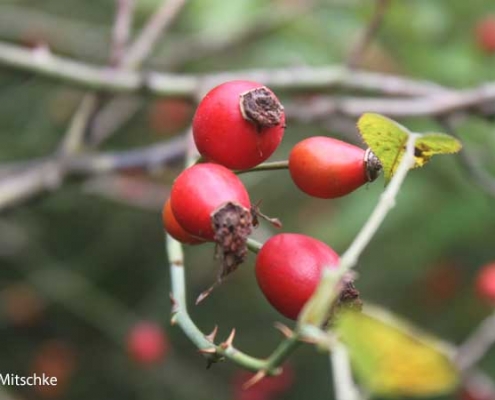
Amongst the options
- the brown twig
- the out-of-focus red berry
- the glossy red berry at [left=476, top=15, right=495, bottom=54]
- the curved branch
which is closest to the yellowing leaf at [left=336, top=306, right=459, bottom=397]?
the curved branch

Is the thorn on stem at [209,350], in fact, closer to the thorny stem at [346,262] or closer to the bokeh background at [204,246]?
the thorny stem at [346,262]

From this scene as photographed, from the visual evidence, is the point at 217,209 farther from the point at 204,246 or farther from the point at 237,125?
the point at 204,246

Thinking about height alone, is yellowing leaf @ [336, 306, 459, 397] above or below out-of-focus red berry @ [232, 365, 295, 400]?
above

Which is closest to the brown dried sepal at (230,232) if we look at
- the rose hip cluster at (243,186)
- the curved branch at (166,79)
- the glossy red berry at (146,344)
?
the rose hip cluster at (243,186)

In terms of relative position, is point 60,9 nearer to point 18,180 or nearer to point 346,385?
point 18,180

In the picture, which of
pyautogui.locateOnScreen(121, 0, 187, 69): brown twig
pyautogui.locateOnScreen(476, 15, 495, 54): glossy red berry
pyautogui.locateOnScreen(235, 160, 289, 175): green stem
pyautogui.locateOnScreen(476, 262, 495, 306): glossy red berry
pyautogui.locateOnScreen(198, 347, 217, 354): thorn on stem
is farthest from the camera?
pyautogui.locateOnScreen(476, 15, 495, 54): glossy red berry

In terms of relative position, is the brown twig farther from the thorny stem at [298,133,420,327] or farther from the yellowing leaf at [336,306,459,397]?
the yellowing leaf at [336,306,459,397]
